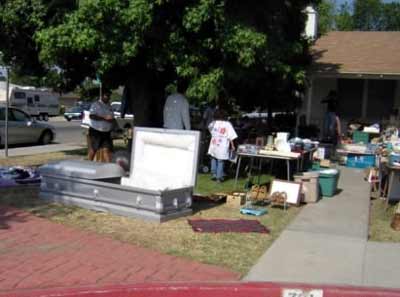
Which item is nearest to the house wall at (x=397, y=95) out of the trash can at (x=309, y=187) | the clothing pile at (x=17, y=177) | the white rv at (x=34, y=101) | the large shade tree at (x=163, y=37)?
the large shade tree at (x=163, y=37)

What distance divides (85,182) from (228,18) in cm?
468

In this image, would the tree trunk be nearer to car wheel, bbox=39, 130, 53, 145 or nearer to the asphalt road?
car wheel, bbox=39, 130, 53, 145

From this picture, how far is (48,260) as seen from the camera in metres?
6.39

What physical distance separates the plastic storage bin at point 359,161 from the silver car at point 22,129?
451 inches

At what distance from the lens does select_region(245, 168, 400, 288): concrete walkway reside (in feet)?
20.1

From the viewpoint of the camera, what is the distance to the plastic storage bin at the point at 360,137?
17344mm

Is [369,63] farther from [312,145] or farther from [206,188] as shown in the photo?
[206,188]

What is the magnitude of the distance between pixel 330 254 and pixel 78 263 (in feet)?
9.31

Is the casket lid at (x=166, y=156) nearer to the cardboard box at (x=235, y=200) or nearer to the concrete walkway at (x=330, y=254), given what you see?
the cardboard box at (x=235, y=200)

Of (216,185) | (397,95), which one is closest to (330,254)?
(216,185)

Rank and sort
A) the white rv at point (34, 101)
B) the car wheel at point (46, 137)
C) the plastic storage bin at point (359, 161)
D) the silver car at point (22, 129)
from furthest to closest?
the white rv at point (34, 101), the car wheel at point (46, 137), the silver car at point (22, 129), the plastic storage bin at point (359, 161)

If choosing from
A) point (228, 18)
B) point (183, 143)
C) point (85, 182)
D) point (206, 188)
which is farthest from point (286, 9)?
point (85, 182)

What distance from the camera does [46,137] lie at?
74.5 ft

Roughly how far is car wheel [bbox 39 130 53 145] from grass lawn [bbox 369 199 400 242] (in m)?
14.6
